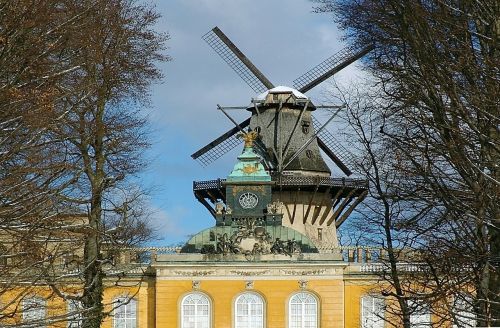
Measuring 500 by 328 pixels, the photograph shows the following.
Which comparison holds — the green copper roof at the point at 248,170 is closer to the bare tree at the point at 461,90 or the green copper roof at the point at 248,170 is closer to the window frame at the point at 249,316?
the window frame at the point at 249,316

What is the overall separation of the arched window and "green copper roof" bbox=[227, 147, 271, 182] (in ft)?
16.8

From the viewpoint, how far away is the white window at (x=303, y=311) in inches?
1734

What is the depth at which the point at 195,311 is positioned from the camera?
44438 millimetres

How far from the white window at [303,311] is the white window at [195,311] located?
3.02m

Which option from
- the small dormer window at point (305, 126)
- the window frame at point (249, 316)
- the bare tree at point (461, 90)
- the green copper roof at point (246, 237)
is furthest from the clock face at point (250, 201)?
the bare tree at point (461, 90)

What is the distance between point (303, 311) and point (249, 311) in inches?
76.7

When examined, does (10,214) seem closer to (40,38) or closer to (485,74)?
(40,38)

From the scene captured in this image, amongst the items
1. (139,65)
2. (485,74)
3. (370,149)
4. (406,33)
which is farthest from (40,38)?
(139,65)

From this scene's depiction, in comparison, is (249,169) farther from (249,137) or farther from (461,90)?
(461,90)

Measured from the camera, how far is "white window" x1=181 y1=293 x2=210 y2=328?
145ft

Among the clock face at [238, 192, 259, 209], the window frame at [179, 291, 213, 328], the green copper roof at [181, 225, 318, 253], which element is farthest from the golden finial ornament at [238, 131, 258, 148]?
the window frame at [179, 291, 213, 328]

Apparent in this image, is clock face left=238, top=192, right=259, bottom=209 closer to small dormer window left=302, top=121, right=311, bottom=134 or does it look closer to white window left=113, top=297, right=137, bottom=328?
small dormer window left=302, top=121, right=311, bottom=134

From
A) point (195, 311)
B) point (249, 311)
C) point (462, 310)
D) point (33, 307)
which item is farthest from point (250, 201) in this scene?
point (462, 310)

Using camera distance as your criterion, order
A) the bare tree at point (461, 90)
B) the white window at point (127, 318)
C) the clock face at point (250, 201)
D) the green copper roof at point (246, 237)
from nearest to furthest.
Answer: the bare tree at point (461, 90) → the green copper roof at point (246, 237) → the white window at point (127, 318) → the clock face at point (250, 201)
